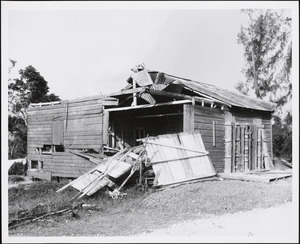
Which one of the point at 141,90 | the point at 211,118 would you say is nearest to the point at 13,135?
Answer: the point at 141,90

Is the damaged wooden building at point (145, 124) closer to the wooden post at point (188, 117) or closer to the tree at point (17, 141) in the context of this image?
the wooden post at point (188, 117)

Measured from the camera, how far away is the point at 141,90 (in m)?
15.2

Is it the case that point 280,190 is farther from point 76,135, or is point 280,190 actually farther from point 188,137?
point 76,135

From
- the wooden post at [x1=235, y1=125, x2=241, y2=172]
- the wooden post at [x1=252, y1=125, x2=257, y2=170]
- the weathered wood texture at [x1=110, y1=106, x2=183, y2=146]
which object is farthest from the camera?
the weathered wood texture at [x1=110, y1=106, x2=183, y2=146]

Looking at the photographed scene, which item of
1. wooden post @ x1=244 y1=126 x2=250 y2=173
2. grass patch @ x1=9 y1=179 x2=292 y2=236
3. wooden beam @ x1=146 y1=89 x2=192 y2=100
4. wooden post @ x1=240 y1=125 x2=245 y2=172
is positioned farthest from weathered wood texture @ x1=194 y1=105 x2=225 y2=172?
grass patch @ x1=9 y1=179 x2=292 y2=236

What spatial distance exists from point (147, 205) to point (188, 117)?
4.93 metres

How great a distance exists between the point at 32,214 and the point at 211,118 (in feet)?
29.3

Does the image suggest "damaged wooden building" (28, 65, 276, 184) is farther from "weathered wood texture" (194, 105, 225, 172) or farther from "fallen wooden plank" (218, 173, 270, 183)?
"fallen wooden plank" (218, 173, 270, 183)

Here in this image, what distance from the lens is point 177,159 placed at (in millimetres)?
13062

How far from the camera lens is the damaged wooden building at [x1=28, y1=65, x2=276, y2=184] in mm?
15219

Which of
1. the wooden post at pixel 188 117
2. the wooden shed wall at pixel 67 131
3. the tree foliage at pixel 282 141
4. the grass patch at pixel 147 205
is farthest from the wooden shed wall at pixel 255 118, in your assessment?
the wooden shed wall at pixel 67 131

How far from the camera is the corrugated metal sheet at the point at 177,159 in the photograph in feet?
42.0

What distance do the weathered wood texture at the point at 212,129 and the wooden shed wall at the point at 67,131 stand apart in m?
5.57

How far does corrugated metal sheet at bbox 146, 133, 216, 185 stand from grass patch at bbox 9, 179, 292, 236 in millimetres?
634
